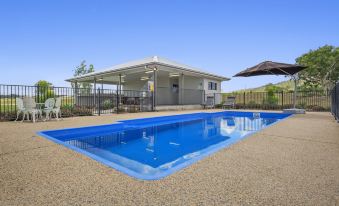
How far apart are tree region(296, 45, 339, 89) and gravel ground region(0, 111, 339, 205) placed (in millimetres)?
29308

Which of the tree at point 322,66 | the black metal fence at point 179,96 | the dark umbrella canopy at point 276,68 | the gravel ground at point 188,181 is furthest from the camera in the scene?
the tree at point 322,66

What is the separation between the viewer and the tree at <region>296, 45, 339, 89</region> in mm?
26211

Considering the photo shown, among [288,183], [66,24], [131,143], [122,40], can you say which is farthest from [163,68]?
[288,183]

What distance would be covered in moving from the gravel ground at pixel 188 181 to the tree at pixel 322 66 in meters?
29.3

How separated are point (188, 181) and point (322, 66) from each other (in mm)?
33987

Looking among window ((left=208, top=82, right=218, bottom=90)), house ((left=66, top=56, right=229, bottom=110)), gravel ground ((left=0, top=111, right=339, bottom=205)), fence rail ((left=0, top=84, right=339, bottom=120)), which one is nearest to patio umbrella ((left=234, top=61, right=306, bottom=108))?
fence rail ((left=0, top=84, right=339, bottom=120))

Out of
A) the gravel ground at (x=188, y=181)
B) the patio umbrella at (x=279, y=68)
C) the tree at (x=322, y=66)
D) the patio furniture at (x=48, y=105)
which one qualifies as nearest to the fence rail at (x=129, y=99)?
the patio furniture at (x=48, y=105)

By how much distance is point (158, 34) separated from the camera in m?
17.6

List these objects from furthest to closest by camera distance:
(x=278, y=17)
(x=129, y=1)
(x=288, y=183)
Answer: (x=278, y=17) → (x=129, y=1) → (x=288, y=183)

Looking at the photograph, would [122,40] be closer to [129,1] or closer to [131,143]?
[129,1]

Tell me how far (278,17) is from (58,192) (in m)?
17.0

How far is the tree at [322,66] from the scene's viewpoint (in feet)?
86.0

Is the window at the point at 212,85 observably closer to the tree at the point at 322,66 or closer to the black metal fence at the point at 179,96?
the black metal fence at the point at 179,96

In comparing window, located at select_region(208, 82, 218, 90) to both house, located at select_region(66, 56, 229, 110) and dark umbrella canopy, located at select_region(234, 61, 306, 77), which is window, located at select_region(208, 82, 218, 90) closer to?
house, located at select_region(66, 56, 229, 110)
